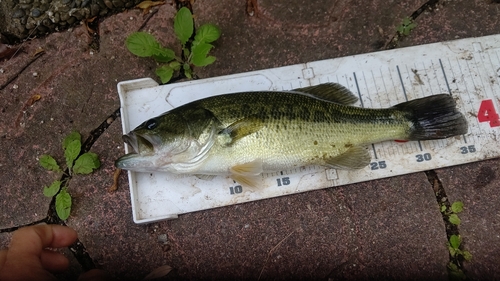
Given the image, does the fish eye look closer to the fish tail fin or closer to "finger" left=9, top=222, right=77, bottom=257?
"finger" left=9, top=222, right=77, bottom=257

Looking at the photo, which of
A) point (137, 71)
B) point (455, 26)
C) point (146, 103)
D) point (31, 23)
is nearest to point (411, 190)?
point (455, 26)

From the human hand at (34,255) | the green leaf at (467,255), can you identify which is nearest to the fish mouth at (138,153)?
the human hand at (34,255)

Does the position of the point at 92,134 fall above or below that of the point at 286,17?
below

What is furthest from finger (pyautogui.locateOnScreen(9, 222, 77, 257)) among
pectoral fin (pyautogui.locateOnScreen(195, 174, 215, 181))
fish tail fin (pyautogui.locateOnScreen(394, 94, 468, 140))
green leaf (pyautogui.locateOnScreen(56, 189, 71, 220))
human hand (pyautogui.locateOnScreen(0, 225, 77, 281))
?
fish tail fin (pyautogui.locateOnScreen(394, 94, 468, 140))

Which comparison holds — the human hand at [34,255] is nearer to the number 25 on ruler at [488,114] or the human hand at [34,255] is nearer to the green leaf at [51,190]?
the green leaf at [51,190]

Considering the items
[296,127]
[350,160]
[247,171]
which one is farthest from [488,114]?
[247,171]

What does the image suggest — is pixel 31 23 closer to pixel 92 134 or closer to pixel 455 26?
pixel 92 134
